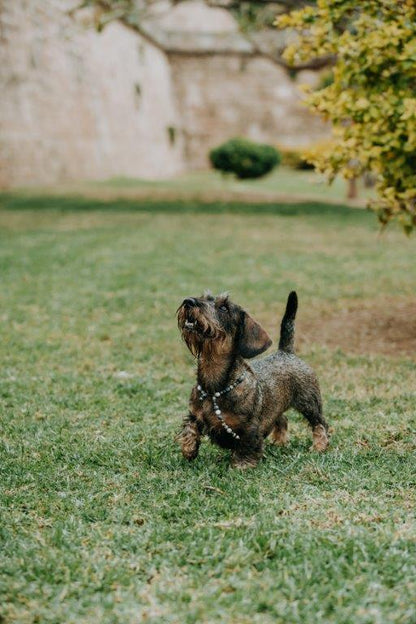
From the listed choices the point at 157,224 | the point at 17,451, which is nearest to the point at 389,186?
the point at 17,451

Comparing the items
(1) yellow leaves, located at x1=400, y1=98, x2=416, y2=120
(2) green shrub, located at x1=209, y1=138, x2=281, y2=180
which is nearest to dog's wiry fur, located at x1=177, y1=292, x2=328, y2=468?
(1) yellow leaves, located at x1=400, y1=98, x2=416, y2=120

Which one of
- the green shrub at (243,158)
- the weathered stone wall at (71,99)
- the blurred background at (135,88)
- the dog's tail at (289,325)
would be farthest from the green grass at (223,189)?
the dog's tail at (289,325)

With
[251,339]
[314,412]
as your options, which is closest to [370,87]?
[314,412]

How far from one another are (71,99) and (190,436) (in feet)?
67.5

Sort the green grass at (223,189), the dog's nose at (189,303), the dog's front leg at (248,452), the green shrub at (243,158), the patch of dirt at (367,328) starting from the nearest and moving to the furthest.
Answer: the dog's nose at (189,303) < the dog's front leg at (248,452) < the patch of dirt at (367,328) < the green grass at (223,189) < the green shrub at (243,158)

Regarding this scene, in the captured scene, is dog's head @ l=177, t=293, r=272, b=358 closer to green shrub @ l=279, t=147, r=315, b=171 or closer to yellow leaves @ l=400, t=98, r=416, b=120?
Result: yellow leaves @ l=400, t=98, r=416, b=120

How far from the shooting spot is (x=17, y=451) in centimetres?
Answer: 433

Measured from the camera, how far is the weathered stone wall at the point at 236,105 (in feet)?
111

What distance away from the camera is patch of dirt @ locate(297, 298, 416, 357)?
686cm

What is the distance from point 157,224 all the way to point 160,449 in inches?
440

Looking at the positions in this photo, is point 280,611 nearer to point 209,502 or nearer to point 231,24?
point 209,502

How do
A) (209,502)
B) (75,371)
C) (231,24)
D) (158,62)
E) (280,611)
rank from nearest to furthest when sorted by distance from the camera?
1. (280,611)
2. (209,502)
3. (75,371)
4. (158,62)
5. (231,24)

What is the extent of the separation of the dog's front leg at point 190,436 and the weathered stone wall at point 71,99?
12869mm

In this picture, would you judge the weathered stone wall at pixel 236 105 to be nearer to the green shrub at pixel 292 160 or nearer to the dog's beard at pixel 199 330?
the green shrub at pixel 292 160
